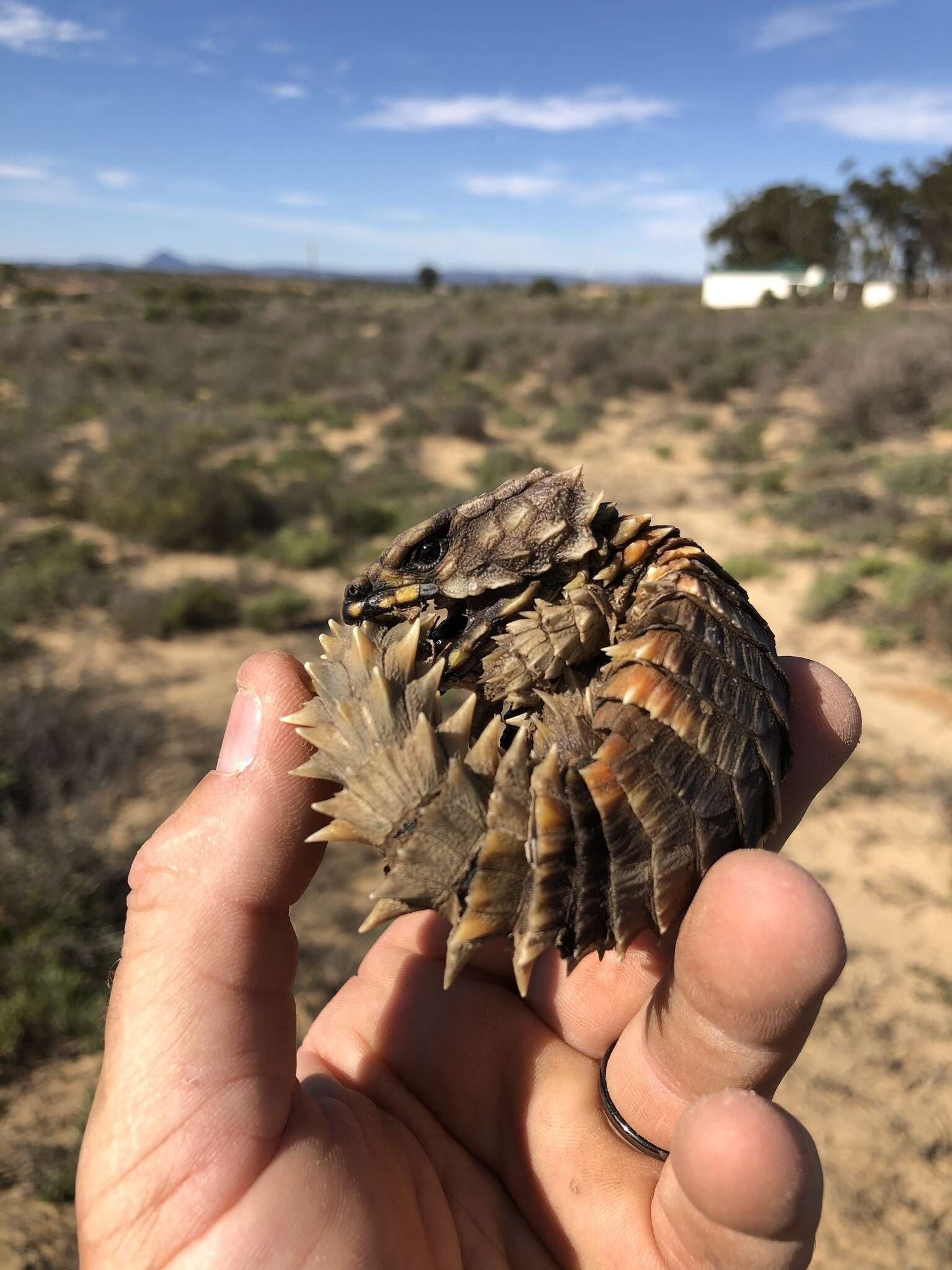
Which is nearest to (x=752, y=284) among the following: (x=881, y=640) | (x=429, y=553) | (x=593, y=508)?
(x=881, y=640)

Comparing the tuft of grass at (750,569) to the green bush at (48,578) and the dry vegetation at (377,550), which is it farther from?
the green bush at (48,578)

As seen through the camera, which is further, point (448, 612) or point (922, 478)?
point (922, 478)

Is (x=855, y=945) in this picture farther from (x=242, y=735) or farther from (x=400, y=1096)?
(x=242, y=735)

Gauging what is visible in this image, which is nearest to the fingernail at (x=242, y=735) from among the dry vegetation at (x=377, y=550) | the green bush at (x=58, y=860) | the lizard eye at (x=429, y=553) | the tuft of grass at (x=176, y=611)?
the lizard eye at (x=429, y=553)

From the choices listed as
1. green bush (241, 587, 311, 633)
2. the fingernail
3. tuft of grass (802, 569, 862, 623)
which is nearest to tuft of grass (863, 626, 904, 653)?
tuft of grass (802, 569, 862, 623)

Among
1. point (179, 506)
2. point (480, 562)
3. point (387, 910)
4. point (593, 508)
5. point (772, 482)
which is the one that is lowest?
point (387, 910)

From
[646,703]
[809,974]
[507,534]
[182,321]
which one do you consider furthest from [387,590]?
[182,321]

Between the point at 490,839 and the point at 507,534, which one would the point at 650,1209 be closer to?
the point at 490,839
